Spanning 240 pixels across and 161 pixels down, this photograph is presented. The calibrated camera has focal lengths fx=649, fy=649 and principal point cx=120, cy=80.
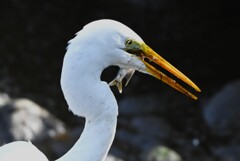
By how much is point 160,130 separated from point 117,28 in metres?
4.58

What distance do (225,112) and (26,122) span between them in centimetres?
249

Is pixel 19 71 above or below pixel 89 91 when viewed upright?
below

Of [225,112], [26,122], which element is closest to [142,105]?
[225,112]

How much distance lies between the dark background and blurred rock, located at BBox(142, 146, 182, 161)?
1068 mm

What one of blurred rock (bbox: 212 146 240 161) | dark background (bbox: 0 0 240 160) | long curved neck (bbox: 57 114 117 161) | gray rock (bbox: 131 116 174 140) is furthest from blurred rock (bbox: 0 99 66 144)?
long curved neck (bbox: 57 114 117 161)

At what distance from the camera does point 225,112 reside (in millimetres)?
8156

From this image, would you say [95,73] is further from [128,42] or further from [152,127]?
[152,127]

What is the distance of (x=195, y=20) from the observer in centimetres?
1067

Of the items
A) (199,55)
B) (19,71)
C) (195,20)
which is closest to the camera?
(19,71)

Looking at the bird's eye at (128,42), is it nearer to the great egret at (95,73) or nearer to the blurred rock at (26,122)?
the great egret at (95,73)

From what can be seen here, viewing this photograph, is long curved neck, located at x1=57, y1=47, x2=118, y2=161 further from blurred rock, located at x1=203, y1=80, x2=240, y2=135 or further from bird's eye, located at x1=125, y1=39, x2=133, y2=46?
blurred rock, located at x1=203, y1=80, x2=240, y2=135

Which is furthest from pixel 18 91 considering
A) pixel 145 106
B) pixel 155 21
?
pixel 155 21

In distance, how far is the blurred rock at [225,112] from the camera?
813 centimetres

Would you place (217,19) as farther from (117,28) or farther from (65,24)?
(117,28)
